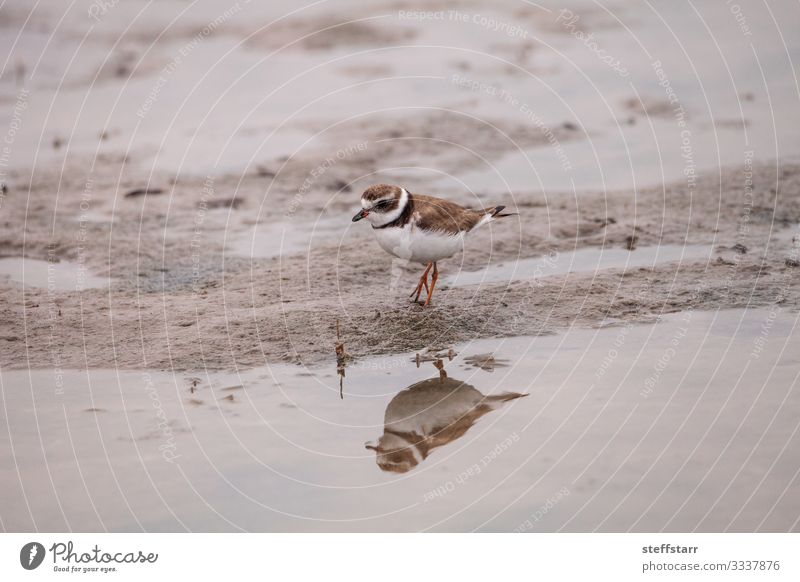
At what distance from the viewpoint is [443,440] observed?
6605 millimetres

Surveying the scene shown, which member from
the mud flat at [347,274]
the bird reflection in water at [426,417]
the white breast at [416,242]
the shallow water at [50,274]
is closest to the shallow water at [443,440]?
the bird reflection in water at [426,417]

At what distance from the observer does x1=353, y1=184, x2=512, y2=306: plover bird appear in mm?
8484

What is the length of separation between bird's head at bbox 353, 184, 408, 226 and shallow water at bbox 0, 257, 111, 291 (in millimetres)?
2883

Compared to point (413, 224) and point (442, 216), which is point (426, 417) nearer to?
point (413, 224)

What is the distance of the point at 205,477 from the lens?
6.23 m

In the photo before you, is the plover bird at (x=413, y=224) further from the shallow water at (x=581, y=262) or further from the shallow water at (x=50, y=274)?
the shallow water at (x=50, y=274)

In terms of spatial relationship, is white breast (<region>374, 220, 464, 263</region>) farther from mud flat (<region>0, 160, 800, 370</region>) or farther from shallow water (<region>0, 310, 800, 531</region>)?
shallow water (<region>0, 310, 800, 531</region>)

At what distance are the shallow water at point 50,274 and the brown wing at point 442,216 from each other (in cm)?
334

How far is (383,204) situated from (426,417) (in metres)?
2.46

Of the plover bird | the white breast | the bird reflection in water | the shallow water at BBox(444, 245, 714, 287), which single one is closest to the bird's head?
the plover bird

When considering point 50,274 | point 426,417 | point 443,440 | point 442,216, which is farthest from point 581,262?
point 50,274

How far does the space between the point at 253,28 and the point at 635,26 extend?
20.5 feet

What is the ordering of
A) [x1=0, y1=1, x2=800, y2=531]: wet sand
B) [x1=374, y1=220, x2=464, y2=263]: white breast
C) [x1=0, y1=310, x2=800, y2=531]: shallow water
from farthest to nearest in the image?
[x1=374, y1=220, x2=464, y2=263]: white breast < [x1=0, y1=1, x2=800, y2=531]: wet sand < [x1=0, y1=310, x2=800, y2=531]: shallow water

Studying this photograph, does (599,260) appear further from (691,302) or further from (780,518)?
(780,518)
